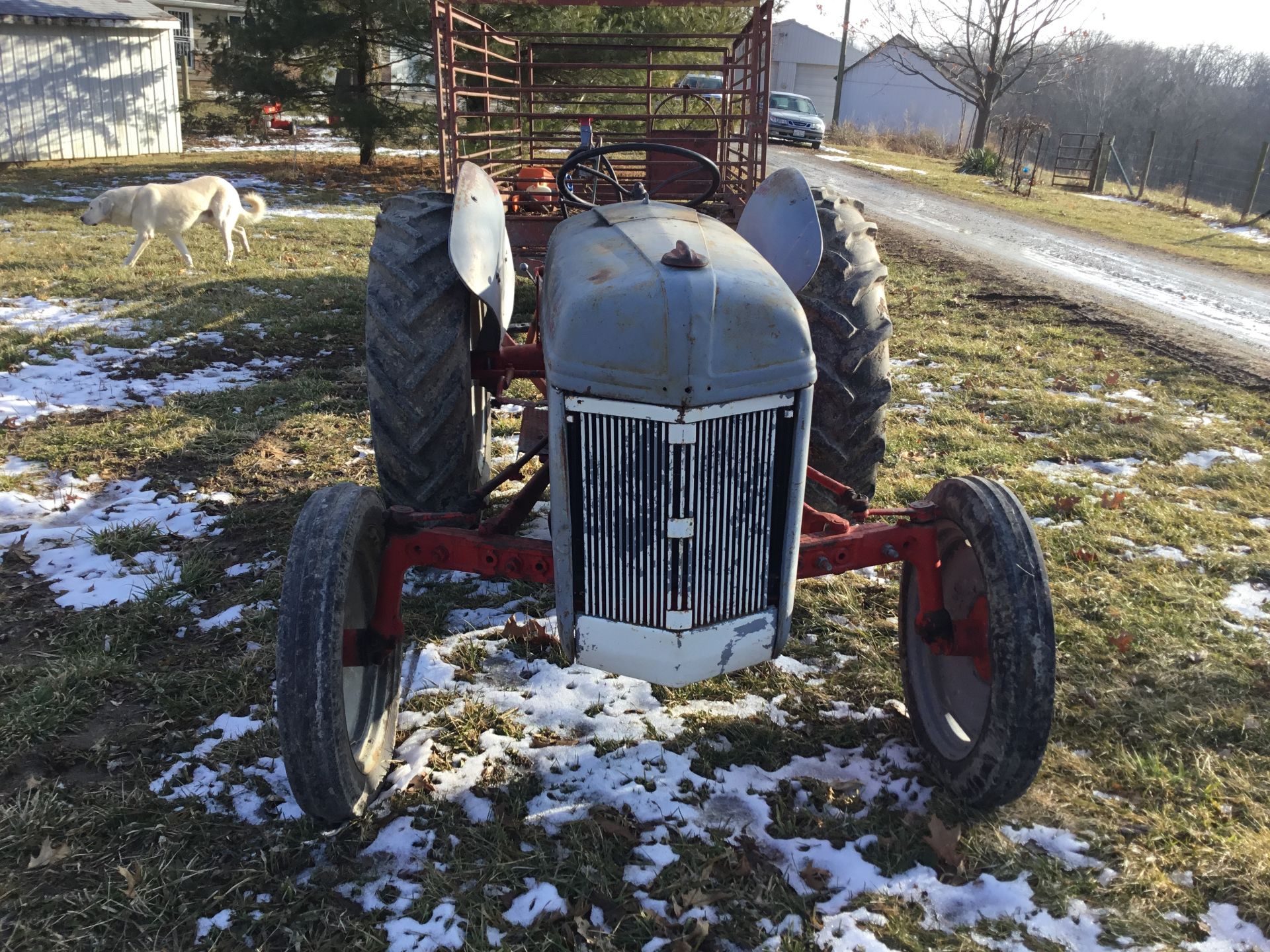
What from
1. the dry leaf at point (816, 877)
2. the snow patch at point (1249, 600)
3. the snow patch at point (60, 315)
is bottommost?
the dry leaf at point (816, 877)

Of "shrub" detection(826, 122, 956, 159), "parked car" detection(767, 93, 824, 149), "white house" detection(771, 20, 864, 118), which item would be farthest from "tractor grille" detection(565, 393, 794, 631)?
"white house" detection(771, 20, 864, 118)

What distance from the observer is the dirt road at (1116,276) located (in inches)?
303

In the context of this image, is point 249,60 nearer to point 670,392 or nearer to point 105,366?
point 105,366

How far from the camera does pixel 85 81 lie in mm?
16422

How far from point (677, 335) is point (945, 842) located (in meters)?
1.52

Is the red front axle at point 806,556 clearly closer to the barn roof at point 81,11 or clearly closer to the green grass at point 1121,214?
the green grass at point 1121,214

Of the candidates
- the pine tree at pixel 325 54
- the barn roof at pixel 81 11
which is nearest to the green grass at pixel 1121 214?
the pine tree at pixel 325 54

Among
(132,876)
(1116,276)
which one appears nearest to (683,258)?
(132,876)

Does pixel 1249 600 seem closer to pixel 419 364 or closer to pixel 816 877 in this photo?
pixel 816 877

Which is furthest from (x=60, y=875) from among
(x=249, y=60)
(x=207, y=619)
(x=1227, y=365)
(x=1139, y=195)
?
(x=1139, y=195)

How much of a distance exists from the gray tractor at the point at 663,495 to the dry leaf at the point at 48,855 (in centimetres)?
65

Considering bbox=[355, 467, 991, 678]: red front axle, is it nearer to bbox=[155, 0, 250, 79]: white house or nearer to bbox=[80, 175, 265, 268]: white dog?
bbox=[80, 175, 265, 268]: white dog

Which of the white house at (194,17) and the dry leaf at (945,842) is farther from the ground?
the white house at (194,17)

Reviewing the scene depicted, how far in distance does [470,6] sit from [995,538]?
12.6 m
